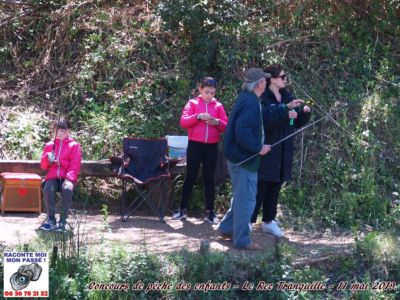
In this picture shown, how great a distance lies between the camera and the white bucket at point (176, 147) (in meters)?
9.73

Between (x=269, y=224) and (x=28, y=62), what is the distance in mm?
4966

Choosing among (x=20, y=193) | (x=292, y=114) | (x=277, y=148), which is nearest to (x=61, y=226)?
(x=20, y=193)

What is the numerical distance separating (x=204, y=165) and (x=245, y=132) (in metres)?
1.66

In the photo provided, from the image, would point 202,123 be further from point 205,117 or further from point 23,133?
point 23,133

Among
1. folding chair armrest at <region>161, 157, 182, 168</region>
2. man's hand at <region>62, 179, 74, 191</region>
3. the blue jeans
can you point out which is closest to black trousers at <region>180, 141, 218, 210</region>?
folding chair armrest at <region>161, 157, 182, 168</region>

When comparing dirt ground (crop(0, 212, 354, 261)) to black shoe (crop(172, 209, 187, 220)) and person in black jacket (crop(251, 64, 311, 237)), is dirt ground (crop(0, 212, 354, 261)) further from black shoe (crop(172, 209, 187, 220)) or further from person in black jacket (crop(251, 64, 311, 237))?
Answer: person in black jacket (crop(251, 64, 311, 237))

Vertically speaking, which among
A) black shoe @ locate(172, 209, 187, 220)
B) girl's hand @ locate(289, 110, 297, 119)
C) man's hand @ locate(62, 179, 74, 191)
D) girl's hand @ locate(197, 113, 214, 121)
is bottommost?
black shoe @ locate(172, 209, 187, 220)

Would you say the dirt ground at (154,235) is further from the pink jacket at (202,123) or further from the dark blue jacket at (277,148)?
the pink jacket at (202,123)

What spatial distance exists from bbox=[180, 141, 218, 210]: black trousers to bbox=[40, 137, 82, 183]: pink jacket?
130 cm

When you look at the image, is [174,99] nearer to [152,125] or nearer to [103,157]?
[152,125]

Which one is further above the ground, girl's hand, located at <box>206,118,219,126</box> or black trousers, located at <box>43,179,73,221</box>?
girl's hand, located at <box>206,118,219,126</box>

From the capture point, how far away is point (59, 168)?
8586 mm

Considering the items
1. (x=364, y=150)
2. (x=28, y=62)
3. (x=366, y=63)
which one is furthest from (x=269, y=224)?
(x=28, y=62)

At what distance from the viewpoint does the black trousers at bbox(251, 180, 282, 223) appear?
835cm
